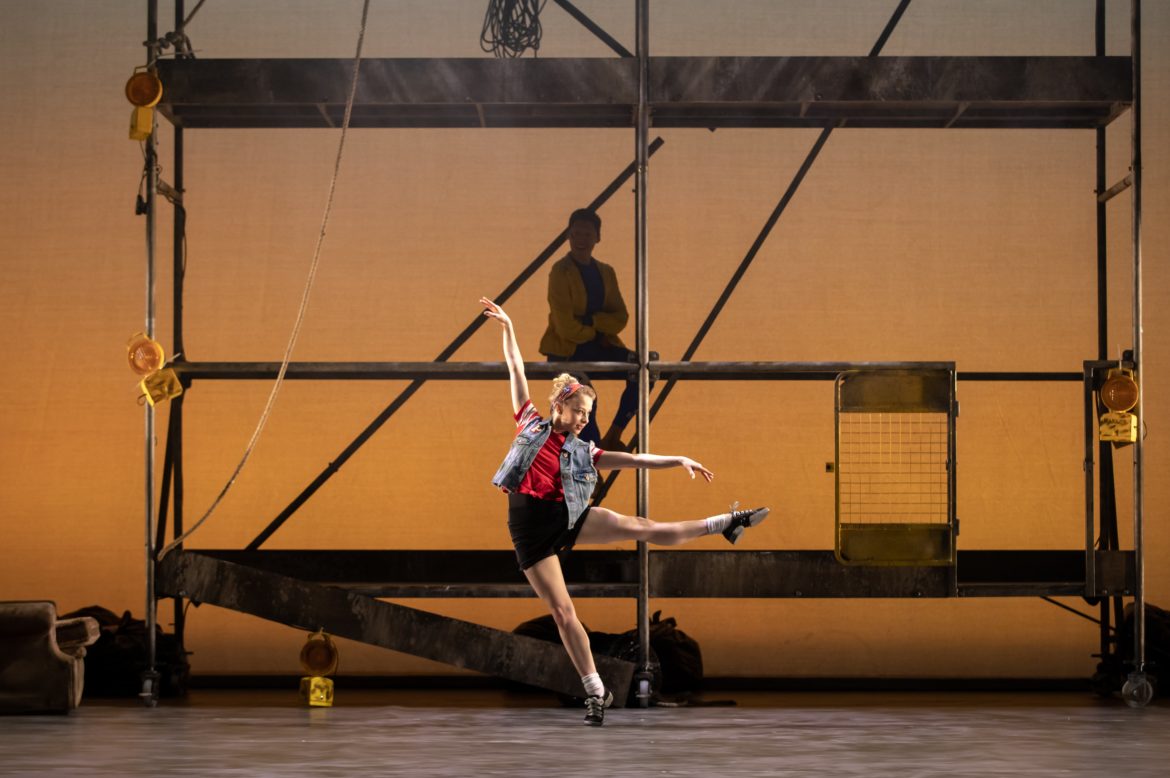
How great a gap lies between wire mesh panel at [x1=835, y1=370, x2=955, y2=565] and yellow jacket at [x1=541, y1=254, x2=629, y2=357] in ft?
5.07

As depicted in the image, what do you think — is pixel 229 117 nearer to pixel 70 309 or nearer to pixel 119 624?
pixel 70 309

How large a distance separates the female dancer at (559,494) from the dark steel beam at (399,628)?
1.55 feet

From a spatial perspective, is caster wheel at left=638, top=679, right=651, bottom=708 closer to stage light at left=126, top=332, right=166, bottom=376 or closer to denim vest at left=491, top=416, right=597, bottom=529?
denim vest at left=491, top=416, right=597, bottom=529

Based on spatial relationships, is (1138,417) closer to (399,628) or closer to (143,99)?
(399,628)

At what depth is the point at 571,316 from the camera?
9992 mm

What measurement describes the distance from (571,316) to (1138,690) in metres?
4.05

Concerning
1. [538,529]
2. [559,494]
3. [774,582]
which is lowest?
[774,582]

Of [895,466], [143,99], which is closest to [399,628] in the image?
[143,99]

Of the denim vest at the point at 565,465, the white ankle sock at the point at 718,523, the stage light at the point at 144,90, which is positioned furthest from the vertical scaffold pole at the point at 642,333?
the stage light at the point at 144,90

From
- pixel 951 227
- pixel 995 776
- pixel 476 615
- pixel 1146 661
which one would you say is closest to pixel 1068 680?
pixel 1146 661

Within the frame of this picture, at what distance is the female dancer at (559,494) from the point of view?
8.59 m

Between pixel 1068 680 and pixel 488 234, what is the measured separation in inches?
199

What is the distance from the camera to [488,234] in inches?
440

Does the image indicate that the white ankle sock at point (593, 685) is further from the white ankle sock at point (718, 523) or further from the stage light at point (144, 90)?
the stage light at point (144, 90)
